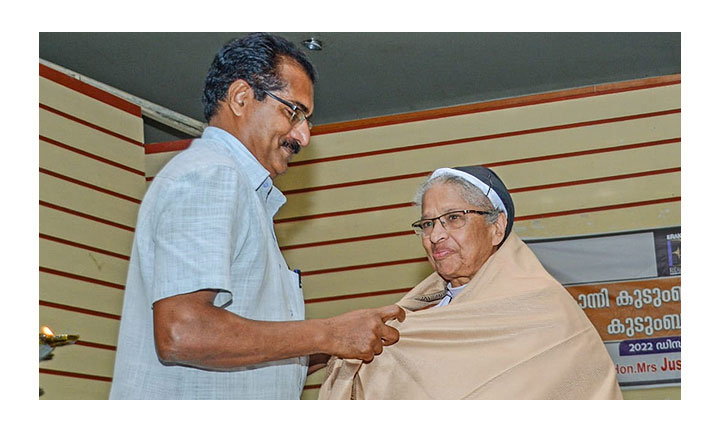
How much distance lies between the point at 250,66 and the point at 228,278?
0.82 meters

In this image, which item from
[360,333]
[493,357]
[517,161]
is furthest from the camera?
[517,161]

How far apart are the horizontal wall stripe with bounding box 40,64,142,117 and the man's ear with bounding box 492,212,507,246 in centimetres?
352

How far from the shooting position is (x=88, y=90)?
6531 mm

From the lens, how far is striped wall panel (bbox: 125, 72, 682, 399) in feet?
21.7

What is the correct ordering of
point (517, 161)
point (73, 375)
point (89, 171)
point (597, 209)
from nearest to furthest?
point (73, 375)
point (89, 171)
point (597, 209)
point (517, 161)

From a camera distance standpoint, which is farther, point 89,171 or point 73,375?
point 89,171

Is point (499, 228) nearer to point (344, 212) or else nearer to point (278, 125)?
point (278, 125)

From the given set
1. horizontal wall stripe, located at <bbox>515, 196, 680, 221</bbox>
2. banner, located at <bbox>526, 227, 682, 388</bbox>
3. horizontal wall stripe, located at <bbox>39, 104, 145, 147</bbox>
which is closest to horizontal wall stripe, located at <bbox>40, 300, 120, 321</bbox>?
horizontal wall stripe, located at <bbox>39, 104, 145, 147</bbox>

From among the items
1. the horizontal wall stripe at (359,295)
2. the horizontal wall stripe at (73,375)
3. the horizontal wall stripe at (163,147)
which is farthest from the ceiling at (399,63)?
the horizontal wall stripe at (73,375)

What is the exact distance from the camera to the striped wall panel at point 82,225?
20.0ft

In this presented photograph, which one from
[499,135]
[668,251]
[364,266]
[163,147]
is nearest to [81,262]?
[163,147]

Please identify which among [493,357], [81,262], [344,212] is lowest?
[493,357]

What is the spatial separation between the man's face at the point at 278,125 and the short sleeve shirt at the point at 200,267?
202mm

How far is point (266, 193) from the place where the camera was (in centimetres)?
305
